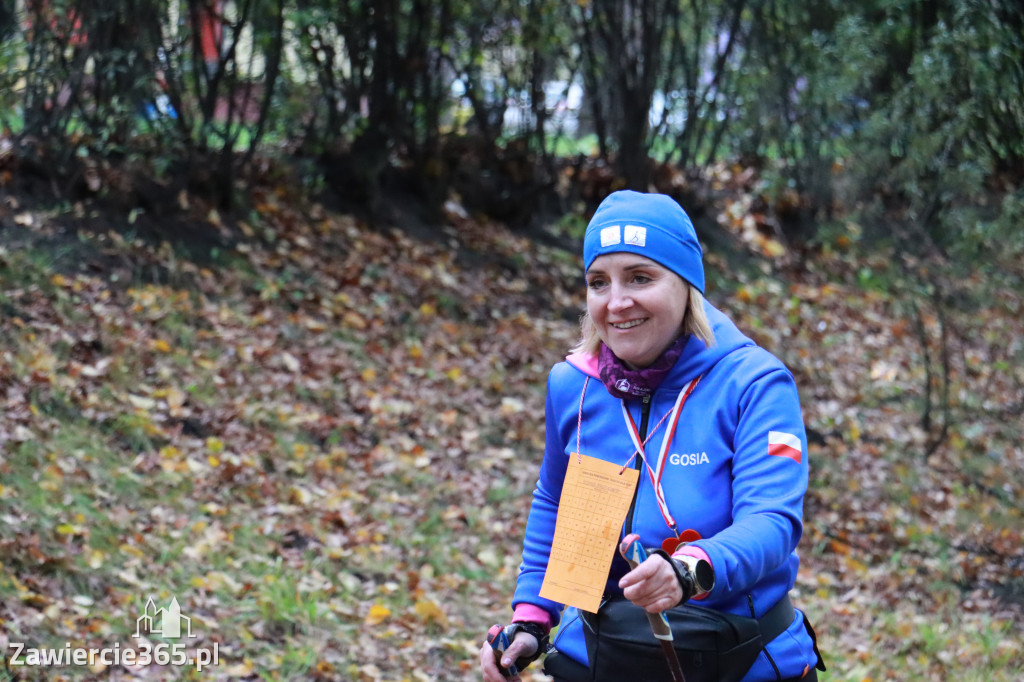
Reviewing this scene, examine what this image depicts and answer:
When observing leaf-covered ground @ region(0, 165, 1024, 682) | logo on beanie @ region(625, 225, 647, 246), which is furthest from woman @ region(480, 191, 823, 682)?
leaf-covered ground @ region(0, 165, 1024, 682)

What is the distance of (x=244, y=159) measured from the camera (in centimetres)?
912

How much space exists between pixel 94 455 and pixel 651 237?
452cm

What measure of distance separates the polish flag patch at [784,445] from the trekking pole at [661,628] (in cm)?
34

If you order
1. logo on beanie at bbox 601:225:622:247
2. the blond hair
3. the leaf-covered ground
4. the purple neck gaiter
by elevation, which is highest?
logo on beanie at bbox 601:225:622:247

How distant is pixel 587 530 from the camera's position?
7.41 feet

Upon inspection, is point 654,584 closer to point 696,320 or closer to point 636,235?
point 696,320

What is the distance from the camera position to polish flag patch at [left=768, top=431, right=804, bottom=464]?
2.10 metres

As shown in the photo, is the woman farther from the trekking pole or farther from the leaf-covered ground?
the leaf-covered ground

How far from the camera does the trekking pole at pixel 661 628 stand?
1.96 meters

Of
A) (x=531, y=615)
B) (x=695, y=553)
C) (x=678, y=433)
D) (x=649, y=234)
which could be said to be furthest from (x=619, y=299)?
(x=531, y=615)

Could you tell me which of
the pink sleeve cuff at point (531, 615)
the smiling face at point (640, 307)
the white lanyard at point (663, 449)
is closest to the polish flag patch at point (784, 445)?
the white lanyard at point (663, 449)

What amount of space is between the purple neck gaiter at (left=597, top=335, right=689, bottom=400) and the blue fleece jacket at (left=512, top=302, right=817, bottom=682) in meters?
0.02

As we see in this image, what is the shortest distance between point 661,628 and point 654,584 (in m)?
0.17

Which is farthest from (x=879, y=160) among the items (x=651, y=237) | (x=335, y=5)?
(x=651, y=237)
